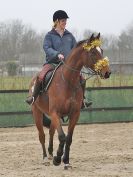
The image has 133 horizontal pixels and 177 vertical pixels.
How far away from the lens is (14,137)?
11430mm

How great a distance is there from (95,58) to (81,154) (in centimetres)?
255

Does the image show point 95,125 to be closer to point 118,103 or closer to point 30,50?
point 118,103

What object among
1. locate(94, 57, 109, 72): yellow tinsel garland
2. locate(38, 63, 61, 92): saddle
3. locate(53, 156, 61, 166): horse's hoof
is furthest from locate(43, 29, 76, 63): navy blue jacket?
locate(53, 156, 61, 166): horse's hoof

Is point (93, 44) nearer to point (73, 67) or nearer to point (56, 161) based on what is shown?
point (73, 67)

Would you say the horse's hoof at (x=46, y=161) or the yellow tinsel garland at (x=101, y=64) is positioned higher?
the yellow tinsel garland at (x=101, y=64)

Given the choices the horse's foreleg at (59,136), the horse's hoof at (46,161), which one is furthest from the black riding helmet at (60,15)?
the horse's hoof at (46,161)

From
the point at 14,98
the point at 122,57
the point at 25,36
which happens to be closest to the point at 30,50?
the point at 25,36

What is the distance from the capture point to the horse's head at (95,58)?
21.3ft

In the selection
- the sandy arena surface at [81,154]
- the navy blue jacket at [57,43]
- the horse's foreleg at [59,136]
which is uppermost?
the navy blue jacket at [57,43]

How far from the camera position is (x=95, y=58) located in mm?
6656

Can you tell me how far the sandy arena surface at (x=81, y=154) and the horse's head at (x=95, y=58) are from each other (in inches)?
56.5

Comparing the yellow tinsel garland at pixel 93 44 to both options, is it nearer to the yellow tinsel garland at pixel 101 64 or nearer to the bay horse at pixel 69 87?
the bay horse at pixel 69 87

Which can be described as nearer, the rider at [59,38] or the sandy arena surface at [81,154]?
the sandy arena surface at [81,154]

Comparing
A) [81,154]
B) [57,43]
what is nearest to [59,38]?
[57,43]
